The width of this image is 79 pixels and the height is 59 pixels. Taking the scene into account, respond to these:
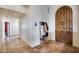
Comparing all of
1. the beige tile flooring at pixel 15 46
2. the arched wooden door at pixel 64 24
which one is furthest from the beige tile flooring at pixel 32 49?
the arched wooden door at pixel 64 24

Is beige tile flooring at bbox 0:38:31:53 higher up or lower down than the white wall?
lower down

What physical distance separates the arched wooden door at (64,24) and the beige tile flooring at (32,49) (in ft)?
0.36

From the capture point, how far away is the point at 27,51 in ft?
5.72

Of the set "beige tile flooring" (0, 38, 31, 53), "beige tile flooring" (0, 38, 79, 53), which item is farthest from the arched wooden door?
"beige tile flooring" (0, 38, 31, 53)

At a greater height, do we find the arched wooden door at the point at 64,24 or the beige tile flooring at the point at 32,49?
the arched wooden door at the point at 64,24

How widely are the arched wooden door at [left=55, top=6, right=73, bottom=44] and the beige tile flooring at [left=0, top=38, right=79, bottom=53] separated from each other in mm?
110

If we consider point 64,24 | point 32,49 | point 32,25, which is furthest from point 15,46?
point 64,24

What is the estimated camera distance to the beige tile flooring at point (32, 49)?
1719mm

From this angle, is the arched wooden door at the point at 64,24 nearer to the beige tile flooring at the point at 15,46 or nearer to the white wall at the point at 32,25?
the white wall at the point at 32,25

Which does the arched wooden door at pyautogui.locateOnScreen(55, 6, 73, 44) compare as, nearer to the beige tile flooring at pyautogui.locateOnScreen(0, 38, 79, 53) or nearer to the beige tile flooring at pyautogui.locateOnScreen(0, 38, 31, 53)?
the beige tile flooring at pyautogui.locateOnScreen(0, 38, 79, 53)

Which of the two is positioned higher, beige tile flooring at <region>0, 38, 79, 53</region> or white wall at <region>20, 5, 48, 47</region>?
white wall at <region>20, 5, 48, 47</region>

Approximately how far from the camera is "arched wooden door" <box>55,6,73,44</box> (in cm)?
172
